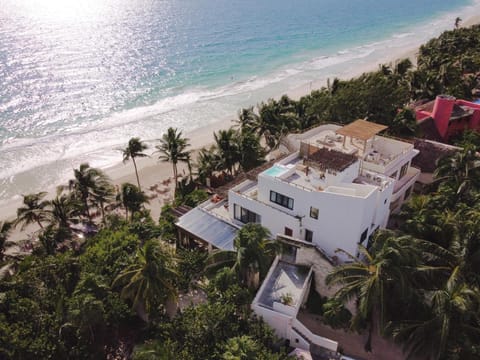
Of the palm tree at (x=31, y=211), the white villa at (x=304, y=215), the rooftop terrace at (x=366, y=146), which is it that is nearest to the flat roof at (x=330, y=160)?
the white villa at (x=304, y=215)

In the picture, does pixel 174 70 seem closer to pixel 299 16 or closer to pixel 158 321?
pixel 158 321

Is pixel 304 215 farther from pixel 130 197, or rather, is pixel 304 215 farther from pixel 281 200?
pixel 130 197

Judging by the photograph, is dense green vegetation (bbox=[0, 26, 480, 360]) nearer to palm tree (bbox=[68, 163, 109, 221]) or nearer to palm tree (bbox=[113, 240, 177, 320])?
palm tree (bbox=[113, 240, 177, 320])

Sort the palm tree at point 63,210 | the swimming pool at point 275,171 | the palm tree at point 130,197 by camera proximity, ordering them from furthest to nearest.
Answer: the palm tree at point 130,197 → the palm tree at point 63,210 → the swimming pool at point 275,171

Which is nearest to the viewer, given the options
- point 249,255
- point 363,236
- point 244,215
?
point 249,255

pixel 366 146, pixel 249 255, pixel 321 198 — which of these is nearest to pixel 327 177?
pixel 321 198

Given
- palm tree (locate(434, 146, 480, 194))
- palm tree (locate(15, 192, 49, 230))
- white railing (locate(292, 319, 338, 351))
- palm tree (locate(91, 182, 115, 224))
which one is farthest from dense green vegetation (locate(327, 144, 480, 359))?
palm tree (locate(15, 192, 49, 230))

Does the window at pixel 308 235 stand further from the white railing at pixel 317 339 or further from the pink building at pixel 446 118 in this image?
the pink building at pixel 446 118
